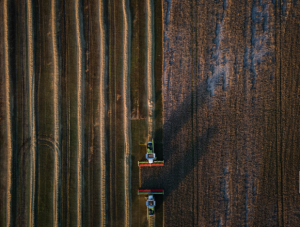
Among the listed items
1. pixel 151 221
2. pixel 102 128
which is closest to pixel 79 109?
pixel 102 128

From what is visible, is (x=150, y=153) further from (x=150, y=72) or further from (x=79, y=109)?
Answer: (x=79, y=109)

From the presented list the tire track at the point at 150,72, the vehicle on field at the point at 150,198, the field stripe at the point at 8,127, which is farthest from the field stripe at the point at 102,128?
the field stripe at the point at 8,127

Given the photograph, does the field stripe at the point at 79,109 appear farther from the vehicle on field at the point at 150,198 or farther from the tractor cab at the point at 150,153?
the tractor cab at the point at 150,153

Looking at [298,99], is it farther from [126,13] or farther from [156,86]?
[126,13]

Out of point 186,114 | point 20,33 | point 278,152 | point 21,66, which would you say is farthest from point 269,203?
point 20,33

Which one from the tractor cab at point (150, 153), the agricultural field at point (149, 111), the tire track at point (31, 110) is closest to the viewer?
the tractor cab at point (150, 153)

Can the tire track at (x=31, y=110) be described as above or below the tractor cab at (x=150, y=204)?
above
